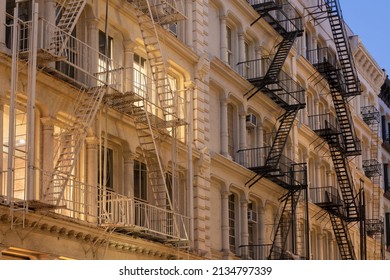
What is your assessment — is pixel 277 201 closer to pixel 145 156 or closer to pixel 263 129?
pixel 263 129

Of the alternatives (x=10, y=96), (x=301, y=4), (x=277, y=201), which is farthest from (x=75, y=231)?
(x=301, y=4)

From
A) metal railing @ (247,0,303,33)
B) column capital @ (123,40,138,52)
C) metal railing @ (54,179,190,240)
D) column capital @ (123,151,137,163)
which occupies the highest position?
metal railing @ (247,0,303,33)

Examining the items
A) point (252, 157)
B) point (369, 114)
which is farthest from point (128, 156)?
point (369, 114)

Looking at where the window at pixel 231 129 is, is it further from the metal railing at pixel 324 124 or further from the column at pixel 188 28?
the metal railing at pixel 324 124

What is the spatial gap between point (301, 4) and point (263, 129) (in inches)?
381

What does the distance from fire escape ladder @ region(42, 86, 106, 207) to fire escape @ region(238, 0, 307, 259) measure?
499 inches

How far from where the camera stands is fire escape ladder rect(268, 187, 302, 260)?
36.9m

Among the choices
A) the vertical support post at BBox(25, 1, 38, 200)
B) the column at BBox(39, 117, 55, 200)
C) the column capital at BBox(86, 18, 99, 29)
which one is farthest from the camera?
the column capital at BBox(86, 18, 99, 29)

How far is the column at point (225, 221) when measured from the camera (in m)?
33.6

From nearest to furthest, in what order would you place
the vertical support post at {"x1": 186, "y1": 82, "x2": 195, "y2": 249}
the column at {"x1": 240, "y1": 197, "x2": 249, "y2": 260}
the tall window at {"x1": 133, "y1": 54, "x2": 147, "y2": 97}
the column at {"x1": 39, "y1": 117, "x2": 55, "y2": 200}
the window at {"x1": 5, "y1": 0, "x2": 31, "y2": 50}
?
the window at {"x1": 5, "y1": 0, "x2": 31, "y2": 50} < the column at {"x1": 39, "y1": 117, "x2": 55, "y2": 200} < the tall window at {"x1": 133, "y1": 54, "x2": 147, "y2": 97} < the vertical support post at {"x1": 186, "y1": 82, "x2": 195, "y2": 249} < the column at {"x1": 240, "y1": 197, "x2": 249, "y2": 260}

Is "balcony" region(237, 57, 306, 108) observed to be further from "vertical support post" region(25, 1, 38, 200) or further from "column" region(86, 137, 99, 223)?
"vertical support post" region(25, 1, 38, 200)

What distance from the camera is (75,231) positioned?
23297mm

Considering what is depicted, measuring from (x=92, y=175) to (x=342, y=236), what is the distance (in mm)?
22794

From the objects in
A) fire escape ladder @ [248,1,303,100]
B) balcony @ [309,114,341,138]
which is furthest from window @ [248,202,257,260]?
balcony @ [309,114,341,138]
